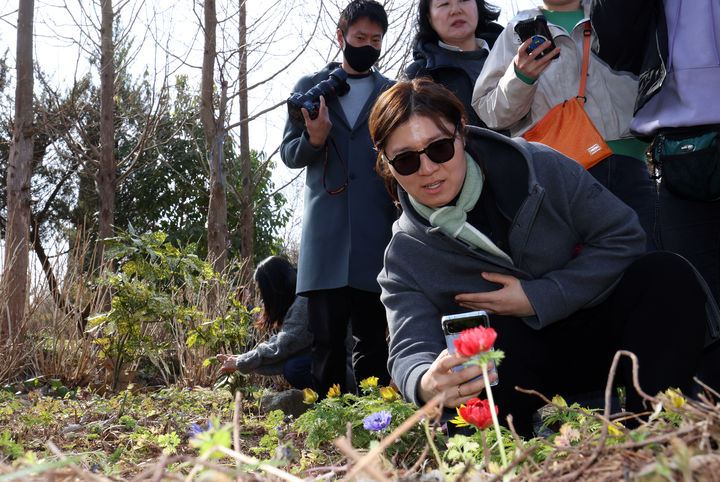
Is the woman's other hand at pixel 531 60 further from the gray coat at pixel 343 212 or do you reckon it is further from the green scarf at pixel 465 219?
the gray coat at pixel 343 212

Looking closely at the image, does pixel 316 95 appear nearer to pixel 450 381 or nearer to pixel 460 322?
pixel 460 322

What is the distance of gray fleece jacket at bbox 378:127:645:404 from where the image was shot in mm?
1811

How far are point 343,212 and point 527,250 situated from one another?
1286mm

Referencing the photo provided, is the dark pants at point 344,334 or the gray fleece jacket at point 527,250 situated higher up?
the gray fleece jacket at point 527,250

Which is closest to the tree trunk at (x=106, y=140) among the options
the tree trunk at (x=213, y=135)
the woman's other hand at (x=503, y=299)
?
the tree trunk at (x=213, y=135)

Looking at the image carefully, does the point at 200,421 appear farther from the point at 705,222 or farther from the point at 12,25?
the point at 12,25

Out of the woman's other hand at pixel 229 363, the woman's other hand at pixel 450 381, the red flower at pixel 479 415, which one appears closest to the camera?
the red flower at pixel 479 415

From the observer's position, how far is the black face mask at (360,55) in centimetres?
312

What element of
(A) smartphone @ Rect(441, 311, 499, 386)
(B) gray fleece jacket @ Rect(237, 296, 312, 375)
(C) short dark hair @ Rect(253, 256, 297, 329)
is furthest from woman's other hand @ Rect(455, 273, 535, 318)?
(C) short dark hair @ Rect(253, 256, 297, 329)

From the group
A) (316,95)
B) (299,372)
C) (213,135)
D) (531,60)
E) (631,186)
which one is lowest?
(299,372)

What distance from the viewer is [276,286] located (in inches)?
153

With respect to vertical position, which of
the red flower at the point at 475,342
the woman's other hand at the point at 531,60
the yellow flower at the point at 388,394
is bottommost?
the yellow flower at the point at 388,394

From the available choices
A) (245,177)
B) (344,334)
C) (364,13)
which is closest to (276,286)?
(344,334)

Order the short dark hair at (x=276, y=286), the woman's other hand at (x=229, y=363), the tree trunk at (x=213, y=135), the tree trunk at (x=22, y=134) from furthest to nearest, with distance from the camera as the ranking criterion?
1. the tree trunk at (x=22, y=134)
2. the tree trunk at (x=213, y=135)
3. the short dark hair at (x=276, y=286)
4. the woman's other hand at (x=229, y=363)
